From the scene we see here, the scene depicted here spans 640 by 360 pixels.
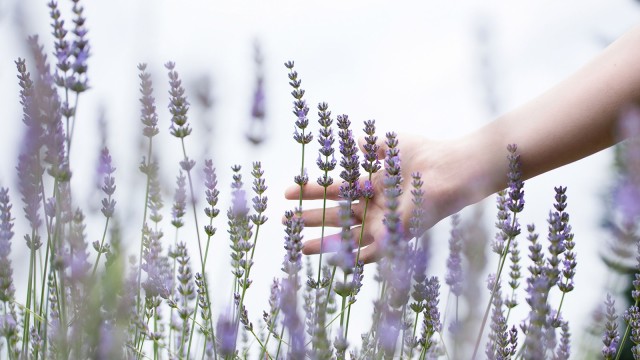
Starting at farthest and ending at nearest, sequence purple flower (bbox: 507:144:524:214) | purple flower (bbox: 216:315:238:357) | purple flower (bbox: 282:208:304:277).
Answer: purple flower (bbox: 507:144:524:214), purple flower (bbox: 282:208:304:277), purple flower (bbox: 216:315:238:357)

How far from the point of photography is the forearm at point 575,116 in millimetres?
1984

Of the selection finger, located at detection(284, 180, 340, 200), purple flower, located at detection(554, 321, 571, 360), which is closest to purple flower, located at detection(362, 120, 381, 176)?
purple flower, located at detection(554, 321, 571, 360)

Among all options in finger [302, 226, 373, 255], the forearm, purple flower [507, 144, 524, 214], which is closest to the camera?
purple flower [507, 144, 524, 214]

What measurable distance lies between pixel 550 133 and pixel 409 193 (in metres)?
0.55

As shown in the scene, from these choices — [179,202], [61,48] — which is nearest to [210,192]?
[179,202]

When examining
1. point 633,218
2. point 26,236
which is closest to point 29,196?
point 26,236

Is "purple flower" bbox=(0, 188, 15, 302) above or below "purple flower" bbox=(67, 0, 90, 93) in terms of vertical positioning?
below

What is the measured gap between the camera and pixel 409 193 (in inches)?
98.9

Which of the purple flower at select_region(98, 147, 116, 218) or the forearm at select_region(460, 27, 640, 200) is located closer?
the purple flower at select_region(98, 147, 116, 218)

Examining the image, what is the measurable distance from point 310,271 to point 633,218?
1.23 metres

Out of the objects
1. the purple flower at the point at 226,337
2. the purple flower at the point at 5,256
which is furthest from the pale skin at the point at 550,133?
the purple flower at the point at 5,256

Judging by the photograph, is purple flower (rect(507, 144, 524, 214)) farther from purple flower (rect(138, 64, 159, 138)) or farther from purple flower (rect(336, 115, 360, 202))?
purple flower (rect(138, 64, 159, 138))

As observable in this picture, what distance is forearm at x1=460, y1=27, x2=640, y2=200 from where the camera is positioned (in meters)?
1.98

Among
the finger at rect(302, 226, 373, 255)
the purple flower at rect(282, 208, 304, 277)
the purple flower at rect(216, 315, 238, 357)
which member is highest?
the finger at rect(302, 226, 373, 255)
